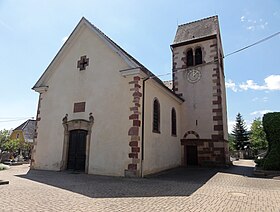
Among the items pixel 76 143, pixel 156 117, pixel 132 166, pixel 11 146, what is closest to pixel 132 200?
pixel 132 166

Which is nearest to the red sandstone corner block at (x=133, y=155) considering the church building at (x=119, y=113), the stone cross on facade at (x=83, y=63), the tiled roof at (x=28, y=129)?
the church building at (x=119, y=113)

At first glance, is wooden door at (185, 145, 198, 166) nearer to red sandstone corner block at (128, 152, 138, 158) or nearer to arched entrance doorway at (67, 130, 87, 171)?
red sandstone corner block at (128, 152, 138, 158)

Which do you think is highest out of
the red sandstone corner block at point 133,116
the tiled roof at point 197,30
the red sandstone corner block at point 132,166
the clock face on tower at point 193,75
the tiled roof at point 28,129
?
the tiled roof at point 197,30

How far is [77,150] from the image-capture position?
13.1m

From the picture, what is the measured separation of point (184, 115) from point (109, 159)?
355 inches

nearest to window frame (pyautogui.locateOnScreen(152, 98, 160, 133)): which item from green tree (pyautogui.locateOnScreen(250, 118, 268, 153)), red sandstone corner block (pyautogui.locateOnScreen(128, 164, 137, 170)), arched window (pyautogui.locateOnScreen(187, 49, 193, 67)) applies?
red sandstone corner block (pyautogui.locateOnScreen(128, 164, 137, 170))

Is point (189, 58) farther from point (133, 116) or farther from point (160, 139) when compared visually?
point (133, 116)

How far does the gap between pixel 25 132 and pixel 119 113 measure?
31.6 metres

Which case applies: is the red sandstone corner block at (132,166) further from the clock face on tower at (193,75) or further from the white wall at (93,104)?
the clock face on tower at (193,75)

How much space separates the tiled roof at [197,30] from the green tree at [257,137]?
2506 centimetres

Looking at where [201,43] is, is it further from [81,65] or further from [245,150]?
[245,150]

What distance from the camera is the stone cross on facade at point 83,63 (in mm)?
14028

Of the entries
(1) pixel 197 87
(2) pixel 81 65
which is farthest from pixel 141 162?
(1) pixel 197 87

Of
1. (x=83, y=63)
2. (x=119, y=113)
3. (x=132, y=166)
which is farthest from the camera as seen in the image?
(x=83, y=63)
